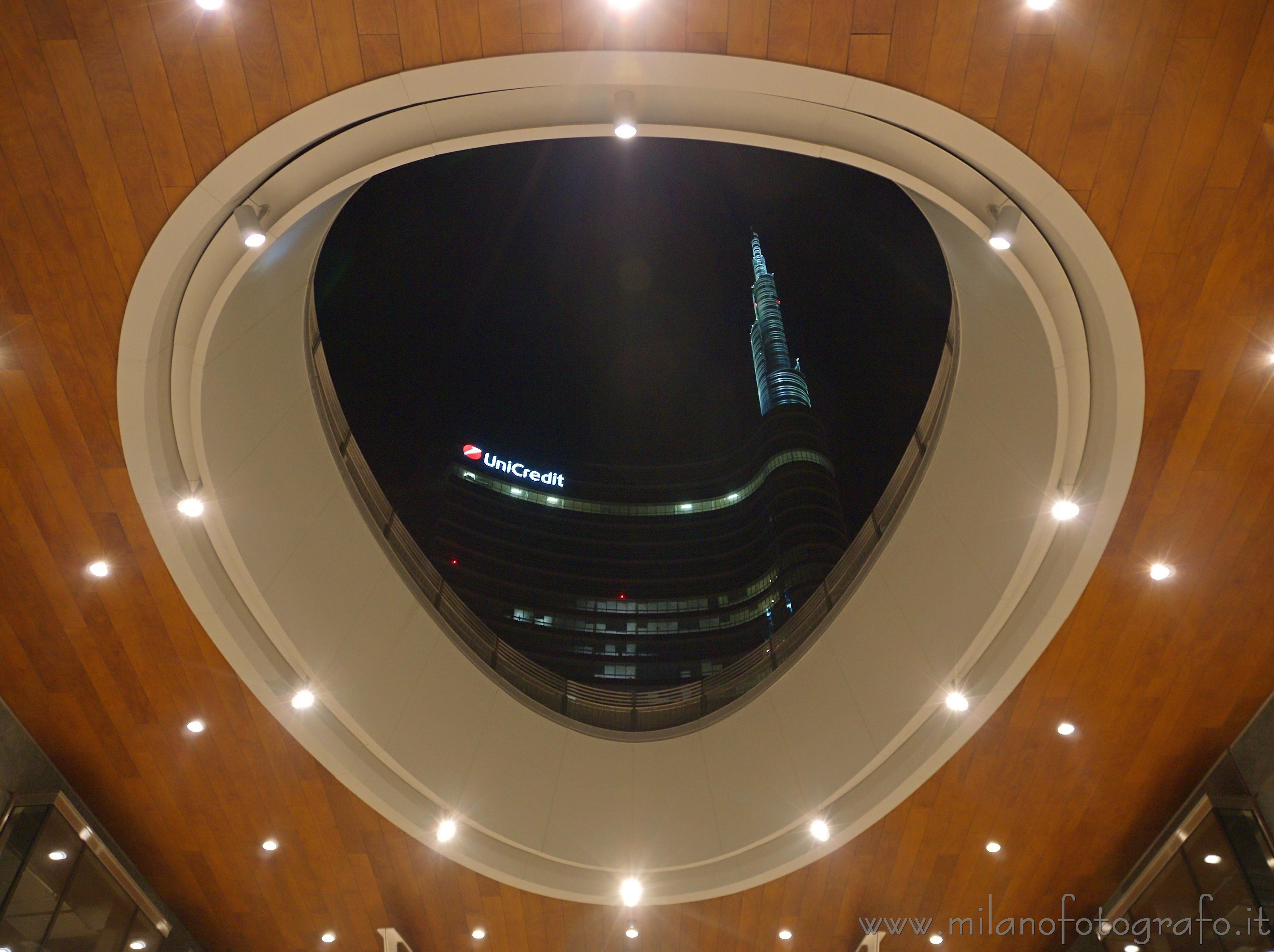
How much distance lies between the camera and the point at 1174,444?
5203 mm

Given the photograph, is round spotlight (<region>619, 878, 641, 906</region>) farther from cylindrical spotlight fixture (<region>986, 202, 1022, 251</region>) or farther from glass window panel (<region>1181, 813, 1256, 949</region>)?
cylindrical spotlight fixture (<region>986, 202, 1022, 251</region>)

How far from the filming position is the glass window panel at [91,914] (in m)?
6.56

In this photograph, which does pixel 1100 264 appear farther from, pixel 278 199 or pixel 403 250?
pixel 403 250

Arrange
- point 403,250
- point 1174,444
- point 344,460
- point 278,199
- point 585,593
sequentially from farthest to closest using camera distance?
point 585,593, point 403,250, point 344,460, point 1174,444, point 278,199

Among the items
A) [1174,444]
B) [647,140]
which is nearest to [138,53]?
[1174,444]

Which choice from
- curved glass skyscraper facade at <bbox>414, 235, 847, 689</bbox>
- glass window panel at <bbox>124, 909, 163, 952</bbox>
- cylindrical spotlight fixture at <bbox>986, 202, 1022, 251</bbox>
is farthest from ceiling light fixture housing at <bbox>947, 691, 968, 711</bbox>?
curved glass skyscraper facade at <bbox>414, 235, 847, 689</bbox>

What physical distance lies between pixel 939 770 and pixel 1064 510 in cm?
255

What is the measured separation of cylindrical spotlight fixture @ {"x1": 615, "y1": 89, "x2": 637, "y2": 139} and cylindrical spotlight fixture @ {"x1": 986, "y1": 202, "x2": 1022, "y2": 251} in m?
2.09

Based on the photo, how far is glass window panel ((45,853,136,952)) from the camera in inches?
258

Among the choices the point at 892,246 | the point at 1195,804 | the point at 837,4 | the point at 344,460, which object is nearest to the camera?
the point at 837,4

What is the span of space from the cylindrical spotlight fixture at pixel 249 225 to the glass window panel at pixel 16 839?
5.10 meters

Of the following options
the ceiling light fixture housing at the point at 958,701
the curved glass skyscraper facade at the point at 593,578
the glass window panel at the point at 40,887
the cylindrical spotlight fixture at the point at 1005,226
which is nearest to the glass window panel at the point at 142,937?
the glass window panel at the point at 40,887

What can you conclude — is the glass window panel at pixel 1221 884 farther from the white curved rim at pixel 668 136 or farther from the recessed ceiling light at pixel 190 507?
the recessed ceiling light at pixel 190 507

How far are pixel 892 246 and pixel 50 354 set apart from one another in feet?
75.8
